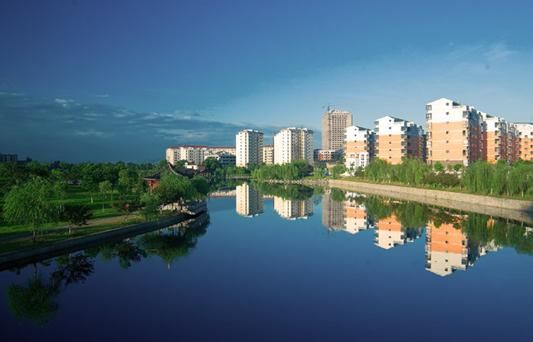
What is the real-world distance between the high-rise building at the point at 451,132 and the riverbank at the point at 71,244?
3033cm

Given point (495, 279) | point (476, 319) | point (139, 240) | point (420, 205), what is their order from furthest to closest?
point (420, 205), point (139, 240), point (495, 279), point (476, 319)

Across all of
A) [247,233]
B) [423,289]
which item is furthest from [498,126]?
[423,289]

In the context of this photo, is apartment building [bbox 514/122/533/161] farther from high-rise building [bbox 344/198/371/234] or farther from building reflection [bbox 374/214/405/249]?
building reflection [bbox 374/214/405/249]

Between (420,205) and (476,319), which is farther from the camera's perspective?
(420,205)

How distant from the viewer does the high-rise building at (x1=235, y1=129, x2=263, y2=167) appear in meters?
93.1

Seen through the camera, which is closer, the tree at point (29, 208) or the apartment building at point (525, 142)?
the tree at point (29, 208)

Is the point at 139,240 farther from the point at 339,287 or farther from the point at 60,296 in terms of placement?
the point at 339,287

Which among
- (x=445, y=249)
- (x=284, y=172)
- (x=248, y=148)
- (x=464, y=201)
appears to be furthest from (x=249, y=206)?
(x=248, y=148)

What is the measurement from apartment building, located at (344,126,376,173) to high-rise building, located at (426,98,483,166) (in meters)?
16.3

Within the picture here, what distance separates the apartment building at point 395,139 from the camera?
48.6 m

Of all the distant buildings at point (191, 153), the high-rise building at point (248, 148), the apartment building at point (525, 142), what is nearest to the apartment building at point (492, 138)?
the apartment building at point (525, 142)

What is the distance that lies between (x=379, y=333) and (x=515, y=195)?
69.8 feet

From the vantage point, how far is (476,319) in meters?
8.73

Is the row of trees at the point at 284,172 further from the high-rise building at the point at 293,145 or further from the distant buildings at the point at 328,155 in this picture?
the distant buildings at the point at 328,155
